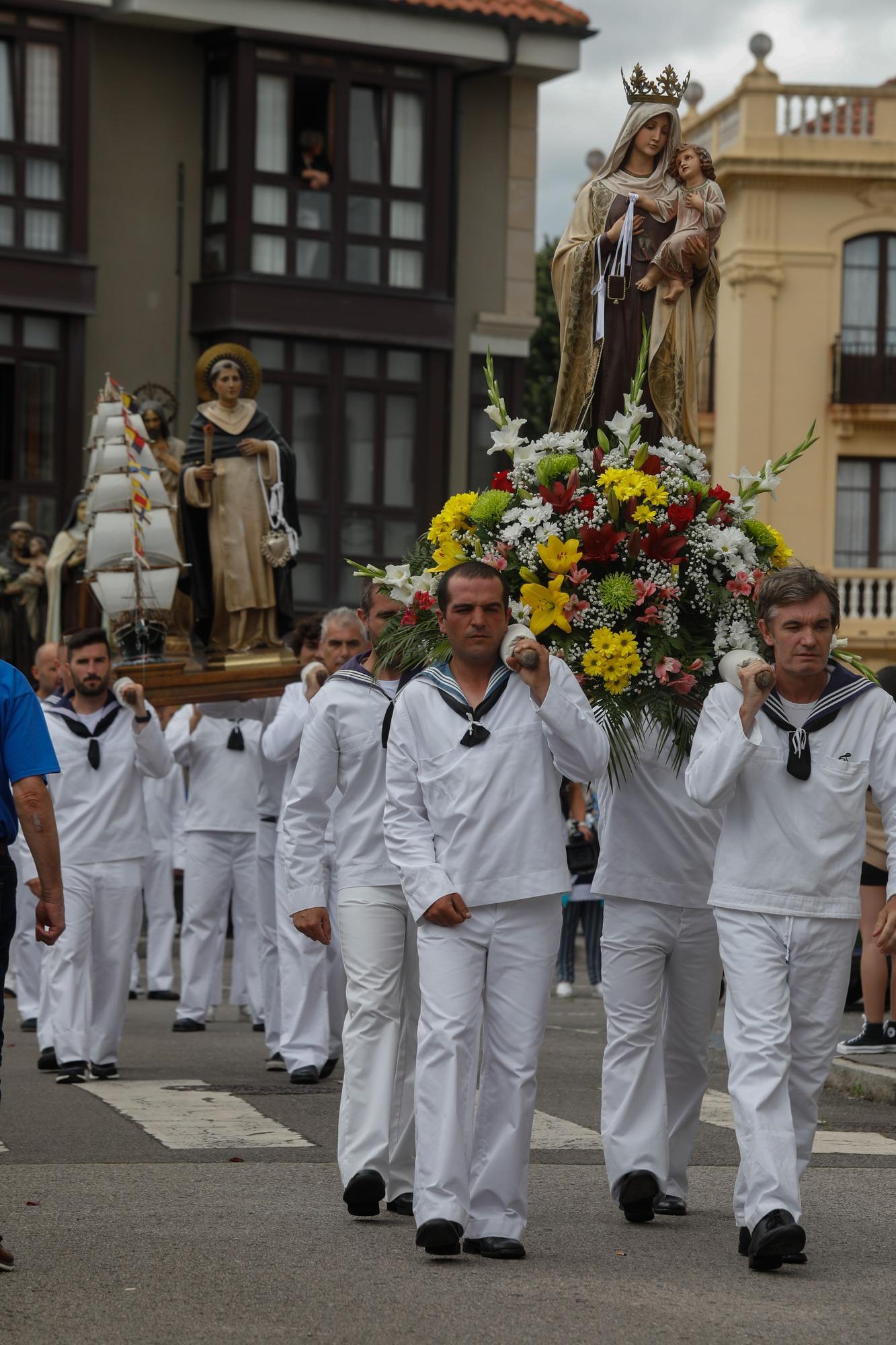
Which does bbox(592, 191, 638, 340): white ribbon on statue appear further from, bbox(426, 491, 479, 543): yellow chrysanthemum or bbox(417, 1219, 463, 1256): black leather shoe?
bbox(417, 1219, 463, 1256): black leather shoe

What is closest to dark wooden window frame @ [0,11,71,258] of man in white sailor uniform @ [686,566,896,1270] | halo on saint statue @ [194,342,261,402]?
halo on saint statue @ [194,342,261,402]

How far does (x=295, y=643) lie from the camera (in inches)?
551

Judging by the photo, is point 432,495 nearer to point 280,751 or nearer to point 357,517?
point 357,517

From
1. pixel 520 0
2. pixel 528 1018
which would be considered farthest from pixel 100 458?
pixel 520 0

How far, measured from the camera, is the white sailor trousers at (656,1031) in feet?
24.9

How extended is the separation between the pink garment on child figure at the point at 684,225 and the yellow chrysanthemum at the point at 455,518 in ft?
5.47

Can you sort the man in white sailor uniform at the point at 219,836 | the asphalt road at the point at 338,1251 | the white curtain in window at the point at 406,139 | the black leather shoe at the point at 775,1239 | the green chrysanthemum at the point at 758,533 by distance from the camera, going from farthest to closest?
the white curtain in window at the point at 406,139
the man in white sailor uniform at the point at 219,836
the green chrysanthemum at the point at 758,533
the black leather shoe at the point at 775,1239
the asphalt road at the point at 338,1251

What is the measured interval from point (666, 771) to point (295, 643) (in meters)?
6.29

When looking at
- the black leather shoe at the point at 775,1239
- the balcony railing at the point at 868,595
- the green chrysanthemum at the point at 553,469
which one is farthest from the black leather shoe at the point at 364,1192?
the balcony railing at the point at 868,595

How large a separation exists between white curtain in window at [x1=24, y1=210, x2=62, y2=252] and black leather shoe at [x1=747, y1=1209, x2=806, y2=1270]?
2391 cm

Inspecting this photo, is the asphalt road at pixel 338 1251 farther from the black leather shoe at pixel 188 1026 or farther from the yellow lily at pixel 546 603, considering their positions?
the black leather shoe at pixel 188 1026

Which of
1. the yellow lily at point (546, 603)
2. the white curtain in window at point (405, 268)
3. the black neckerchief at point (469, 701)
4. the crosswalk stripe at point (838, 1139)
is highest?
the white curtain in window at point (405, 268)

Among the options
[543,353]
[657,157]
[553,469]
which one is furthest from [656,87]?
[543,353]

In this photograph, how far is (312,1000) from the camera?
1195 centimetres
